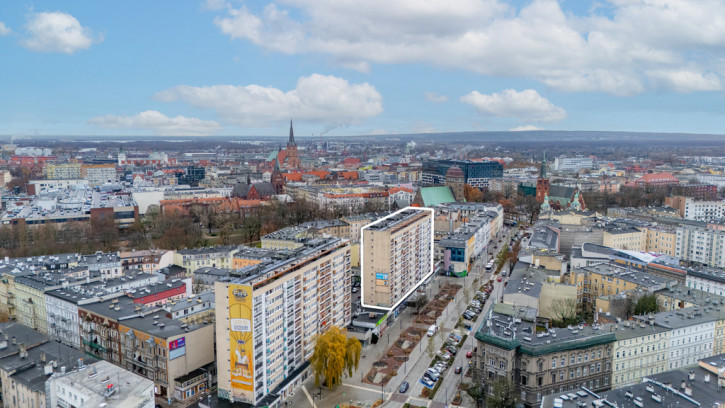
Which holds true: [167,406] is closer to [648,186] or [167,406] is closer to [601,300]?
[601,300]

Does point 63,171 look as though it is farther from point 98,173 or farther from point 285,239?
point 285,239

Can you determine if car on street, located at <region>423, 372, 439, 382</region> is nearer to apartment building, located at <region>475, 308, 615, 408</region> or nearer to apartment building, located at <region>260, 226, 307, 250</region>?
apartment building, located at <region>475, 308, 615, 408</region>

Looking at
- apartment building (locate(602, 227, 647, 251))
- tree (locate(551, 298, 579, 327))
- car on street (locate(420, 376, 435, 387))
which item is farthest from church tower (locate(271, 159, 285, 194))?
car on street (locate(420, 376, 435, 387))

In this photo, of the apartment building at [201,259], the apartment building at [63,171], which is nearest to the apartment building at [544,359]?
the apartment building at [201,259]

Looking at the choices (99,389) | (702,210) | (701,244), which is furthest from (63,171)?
(702,210)

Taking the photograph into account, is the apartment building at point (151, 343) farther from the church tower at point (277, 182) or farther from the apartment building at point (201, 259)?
the church tower at point (277, 182)

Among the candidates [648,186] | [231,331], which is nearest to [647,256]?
[231,331]
